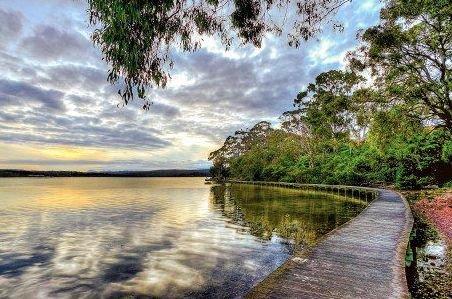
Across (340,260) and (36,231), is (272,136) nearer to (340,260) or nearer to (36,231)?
(36,231)

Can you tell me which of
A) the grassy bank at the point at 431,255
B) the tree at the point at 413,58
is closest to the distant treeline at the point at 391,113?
the tree at the point at 413,58

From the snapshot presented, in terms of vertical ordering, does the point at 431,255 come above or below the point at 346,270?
below

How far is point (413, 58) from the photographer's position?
67.5 feet

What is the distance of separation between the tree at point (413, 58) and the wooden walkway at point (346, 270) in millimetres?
10862

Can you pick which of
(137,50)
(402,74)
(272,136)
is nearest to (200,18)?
(137,50)

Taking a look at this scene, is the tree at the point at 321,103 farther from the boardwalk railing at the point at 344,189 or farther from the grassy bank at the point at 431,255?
the grassy bank at the point at 431,255

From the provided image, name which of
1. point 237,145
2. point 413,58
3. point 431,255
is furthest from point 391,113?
point 237,145

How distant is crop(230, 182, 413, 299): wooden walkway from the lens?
6.10 metres

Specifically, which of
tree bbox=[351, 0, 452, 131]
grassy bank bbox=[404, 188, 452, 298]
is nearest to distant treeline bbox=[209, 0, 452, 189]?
tree bbox=[351, 0, 452, 131]

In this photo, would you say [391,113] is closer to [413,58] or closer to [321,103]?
[413,58]

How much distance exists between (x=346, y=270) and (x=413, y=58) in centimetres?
1718

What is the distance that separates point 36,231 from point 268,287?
15.3m

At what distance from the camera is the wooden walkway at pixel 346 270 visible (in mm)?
6102

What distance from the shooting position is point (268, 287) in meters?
6.27
